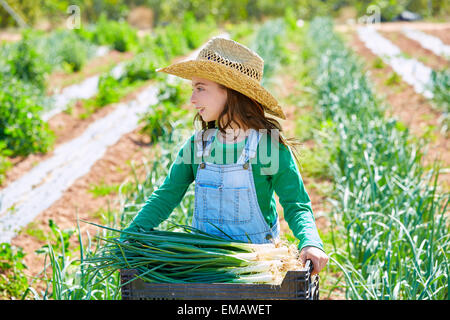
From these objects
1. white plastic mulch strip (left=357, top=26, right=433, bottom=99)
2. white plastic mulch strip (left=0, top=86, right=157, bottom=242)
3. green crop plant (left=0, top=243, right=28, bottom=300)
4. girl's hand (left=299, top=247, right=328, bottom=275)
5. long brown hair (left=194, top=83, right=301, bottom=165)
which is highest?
white plastic mulch strip (left=357, top=26, right=433, bottom=99)

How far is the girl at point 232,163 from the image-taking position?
165cm

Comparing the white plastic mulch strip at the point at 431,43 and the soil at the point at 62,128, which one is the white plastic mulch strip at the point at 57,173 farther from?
the white plastic mulch strip at the point at 431,43

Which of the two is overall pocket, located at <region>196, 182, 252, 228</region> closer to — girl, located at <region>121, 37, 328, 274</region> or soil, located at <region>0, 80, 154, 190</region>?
girl, located at <region>121, 37, 328, 274</region>

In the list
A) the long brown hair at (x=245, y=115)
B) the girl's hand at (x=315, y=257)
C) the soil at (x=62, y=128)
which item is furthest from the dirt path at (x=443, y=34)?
the girl's hand at (x=315, y=257)

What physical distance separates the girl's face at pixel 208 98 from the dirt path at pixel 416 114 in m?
2.37

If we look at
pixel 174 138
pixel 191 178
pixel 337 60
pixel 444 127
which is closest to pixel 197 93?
pixel 191 178

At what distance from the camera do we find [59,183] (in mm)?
4168

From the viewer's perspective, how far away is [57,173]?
4.39 meters

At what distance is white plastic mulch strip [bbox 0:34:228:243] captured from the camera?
3.56 meters

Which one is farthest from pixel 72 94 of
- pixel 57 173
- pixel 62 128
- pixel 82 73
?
pixel 57 173

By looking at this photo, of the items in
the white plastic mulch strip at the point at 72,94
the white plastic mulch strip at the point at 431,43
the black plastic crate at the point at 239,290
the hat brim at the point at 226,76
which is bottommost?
the black plastic crate at the point at 239,290

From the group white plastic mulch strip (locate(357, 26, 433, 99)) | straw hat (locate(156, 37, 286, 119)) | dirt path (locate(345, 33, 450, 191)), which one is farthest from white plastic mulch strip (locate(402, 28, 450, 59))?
straw hat (locate(156, 37, 286, 119))

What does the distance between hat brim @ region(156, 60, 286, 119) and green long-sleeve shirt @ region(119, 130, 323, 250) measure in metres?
0.13
